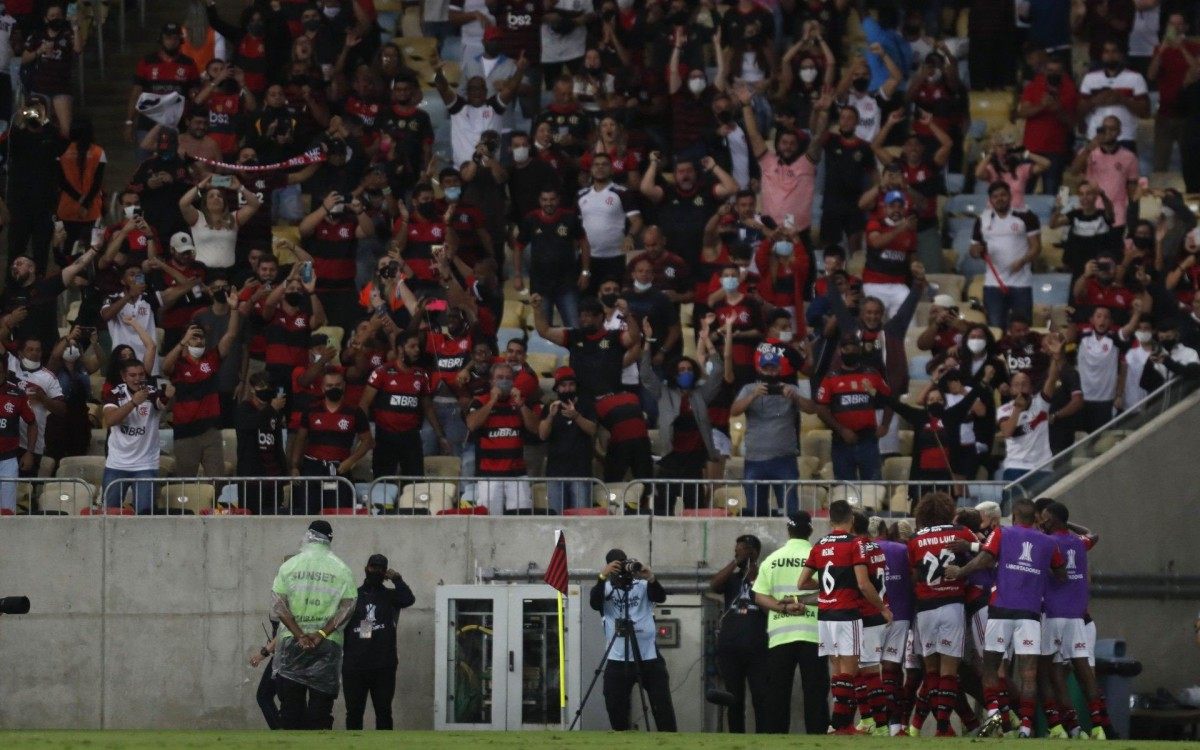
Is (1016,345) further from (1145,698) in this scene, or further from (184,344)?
(184,344)

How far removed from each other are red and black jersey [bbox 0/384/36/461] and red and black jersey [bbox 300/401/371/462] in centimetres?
245

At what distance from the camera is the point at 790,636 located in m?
19.1

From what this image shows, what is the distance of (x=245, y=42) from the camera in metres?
27.1

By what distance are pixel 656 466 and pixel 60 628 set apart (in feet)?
17.3

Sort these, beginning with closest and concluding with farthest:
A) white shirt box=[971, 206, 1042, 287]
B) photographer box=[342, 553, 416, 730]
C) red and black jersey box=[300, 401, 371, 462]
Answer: photographer box=[342, 553, 416, 730] < red and black jersey box=[300, 401, 371, 462] < white shirt box=[971, 206, 1042, 287]

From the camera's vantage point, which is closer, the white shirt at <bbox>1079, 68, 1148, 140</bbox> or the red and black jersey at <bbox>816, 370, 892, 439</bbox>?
the red and black jersey at <bbox>816, 370, 892, 439</bbox>

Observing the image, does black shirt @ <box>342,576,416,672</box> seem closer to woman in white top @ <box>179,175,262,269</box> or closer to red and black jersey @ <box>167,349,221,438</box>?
red and black jersey @ <box>167,349,221,438</box>

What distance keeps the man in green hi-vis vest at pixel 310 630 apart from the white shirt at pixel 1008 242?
896 centimetres

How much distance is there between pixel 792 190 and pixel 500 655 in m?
6.91

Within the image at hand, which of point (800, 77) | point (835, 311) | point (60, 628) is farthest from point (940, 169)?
point (60, 628)

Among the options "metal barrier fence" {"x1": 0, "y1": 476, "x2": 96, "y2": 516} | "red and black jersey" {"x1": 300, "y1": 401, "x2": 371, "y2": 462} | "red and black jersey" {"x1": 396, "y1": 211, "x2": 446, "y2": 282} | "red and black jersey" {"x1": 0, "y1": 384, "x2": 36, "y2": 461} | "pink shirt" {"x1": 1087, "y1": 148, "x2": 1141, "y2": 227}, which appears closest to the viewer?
"metal barrier fence" {"x1": 0, "y1": 476, "x2": 96, "y2": 516}

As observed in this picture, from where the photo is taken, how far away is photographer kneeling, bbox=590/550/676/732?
1962 cm

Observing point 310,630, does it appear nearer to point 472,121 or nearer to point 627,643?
point 627,643

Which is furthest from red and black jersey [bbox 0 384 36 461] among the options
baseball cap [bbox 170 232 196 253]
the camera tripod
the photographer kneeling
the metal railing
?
the metal railing
